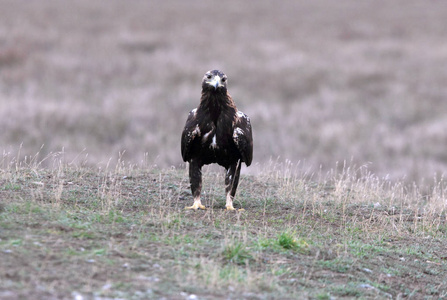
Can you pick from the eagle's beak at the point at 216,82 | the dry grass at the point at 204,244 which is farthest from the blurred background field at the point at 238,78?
the eagle's beak at the point at 216,82

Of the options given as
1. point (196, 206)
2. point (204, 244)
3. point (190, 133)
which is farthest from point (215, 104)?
point (204, 244)

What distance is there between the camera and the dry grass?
7184mm

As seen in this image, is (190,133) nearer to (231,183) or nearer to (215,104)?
(215,104)

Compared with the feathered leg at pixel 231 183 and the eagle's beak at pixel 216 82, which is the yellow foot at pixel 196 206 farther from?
the eagle's beak at pixel 216 82

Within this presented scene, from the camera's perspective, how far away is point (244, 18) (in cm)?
4662

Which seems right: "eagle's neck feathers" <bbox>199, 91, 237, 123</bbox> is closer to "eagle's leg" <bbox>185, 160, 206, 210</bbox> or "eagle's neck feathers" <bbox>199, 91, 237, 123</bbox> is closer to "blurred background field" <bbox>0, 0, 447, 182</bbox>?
"eagle's leg" <bbox>185, 160, 206, 210</bbox>

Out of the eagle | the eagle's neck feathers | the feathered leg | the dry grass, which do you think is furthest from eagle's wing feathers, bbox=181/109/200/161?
the dry grass

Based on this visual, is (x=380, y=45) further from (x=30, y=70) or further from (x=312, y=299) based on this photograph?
(x=312, y=299)

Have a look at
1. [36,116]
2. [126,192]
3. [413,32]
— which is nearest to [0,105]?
[36,116]

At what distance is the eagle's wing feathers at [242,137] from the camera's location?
1062 centimetres

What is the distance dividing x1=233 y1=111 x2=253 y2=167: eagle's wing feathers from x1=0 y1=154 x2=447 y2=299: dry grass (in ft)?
2.73

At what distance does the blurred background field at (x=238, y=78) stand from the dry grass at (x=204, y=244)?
7661mm

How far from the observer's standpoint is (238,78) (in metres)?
35.0

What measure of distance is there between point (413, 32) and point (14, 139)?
26.2 meters
